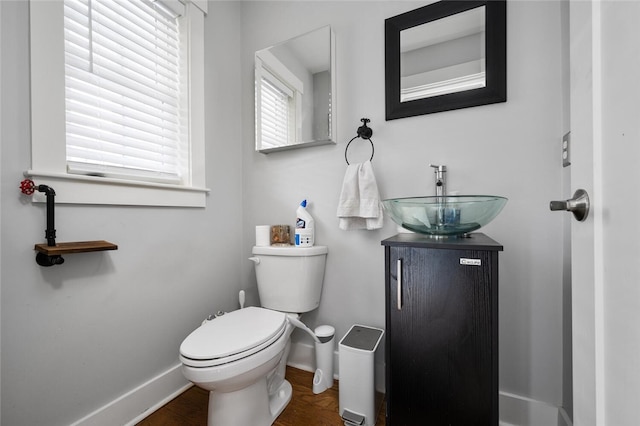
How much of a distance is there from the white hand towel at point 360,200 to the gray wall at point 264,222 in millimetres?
88

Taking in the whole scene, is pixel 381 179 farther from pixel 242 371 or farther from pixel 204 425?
pixel 204 425

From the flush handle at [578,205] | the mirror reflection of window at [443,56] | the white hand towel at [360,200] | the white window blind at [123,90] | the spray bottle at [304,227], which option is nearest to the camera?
the flush handle at [578,205]

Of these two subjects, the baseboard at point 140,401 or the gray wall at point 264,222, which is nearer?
the gray wall at point 264,222

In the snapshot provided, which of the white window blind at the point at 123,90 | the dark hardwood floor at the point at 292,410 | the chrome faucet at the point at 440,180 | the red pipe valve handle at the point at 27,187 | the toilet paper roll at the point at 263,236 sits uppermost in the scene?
the white window blind at the point at 123,90

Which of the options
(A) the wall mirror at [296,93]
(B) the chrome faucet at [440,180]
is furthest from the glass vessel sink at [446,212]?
(A) the wall mirror at [296,93]

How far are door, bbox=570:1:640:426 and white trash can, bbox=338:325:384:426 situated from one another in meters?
0.71

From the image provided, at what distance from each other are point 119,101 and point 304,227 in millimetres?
1016

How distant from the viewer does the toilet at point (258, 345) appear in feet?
2.95

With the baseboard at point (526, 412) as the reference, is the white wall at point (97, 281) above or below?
above

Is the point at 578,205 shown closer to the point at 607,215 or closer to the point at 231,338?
the point at 607,215

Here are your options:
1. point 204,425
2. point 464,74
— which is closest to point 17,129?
point 204,425

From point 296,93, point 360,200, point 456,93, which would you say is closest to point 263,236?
point 360,200

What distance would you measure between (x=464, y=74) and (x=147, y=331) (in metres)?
1.83

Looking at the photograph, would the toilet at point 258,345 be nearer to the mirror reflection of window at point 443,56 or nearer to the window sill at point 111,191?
the window sill at point 111,191
